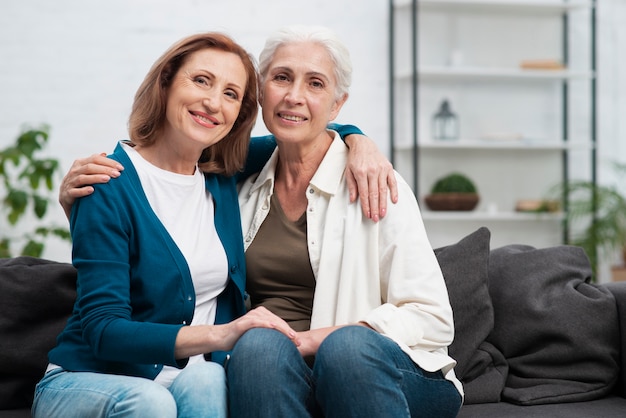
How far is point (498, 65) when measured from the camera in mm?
5105

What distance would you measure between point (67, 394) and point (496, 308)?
1.18 meters

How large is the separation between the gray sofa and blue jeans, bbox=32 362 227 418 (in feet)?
1.38

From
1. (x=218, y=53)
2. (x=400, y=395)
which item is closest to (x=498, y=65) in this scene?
(x=218, y=53)

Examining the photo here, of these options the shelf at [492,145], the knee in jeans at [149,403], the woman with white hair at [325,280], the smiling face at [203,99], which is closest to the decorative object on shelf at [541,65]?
the shelf at [492,145]

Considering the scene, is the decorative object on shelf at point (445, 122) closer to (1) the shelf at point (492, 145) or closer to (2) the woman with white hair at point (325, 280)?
(1) the shelf at point (492, 145)

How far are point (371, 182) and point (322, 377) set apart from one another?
52 cm

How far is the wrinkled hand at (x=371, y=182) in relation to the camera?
1861mm

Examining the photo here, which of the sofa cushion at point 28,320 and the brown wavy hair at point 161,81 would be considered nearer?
the brown wavy hair at point 161,81

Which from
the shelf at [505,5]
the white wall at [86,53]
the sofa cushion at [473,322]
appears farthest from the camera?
the shelf at [505,5]

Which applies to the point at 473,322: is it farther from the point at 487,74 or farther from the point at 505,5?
the point at 505,5

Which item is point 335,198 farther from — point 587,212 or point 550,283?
point 587,212

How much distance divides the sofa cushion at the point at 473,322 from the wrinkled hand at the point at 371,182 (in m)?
0.39

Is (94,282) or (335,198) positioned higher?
(335,198)

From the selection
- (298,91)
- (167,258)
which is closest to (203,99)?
(298,91)
